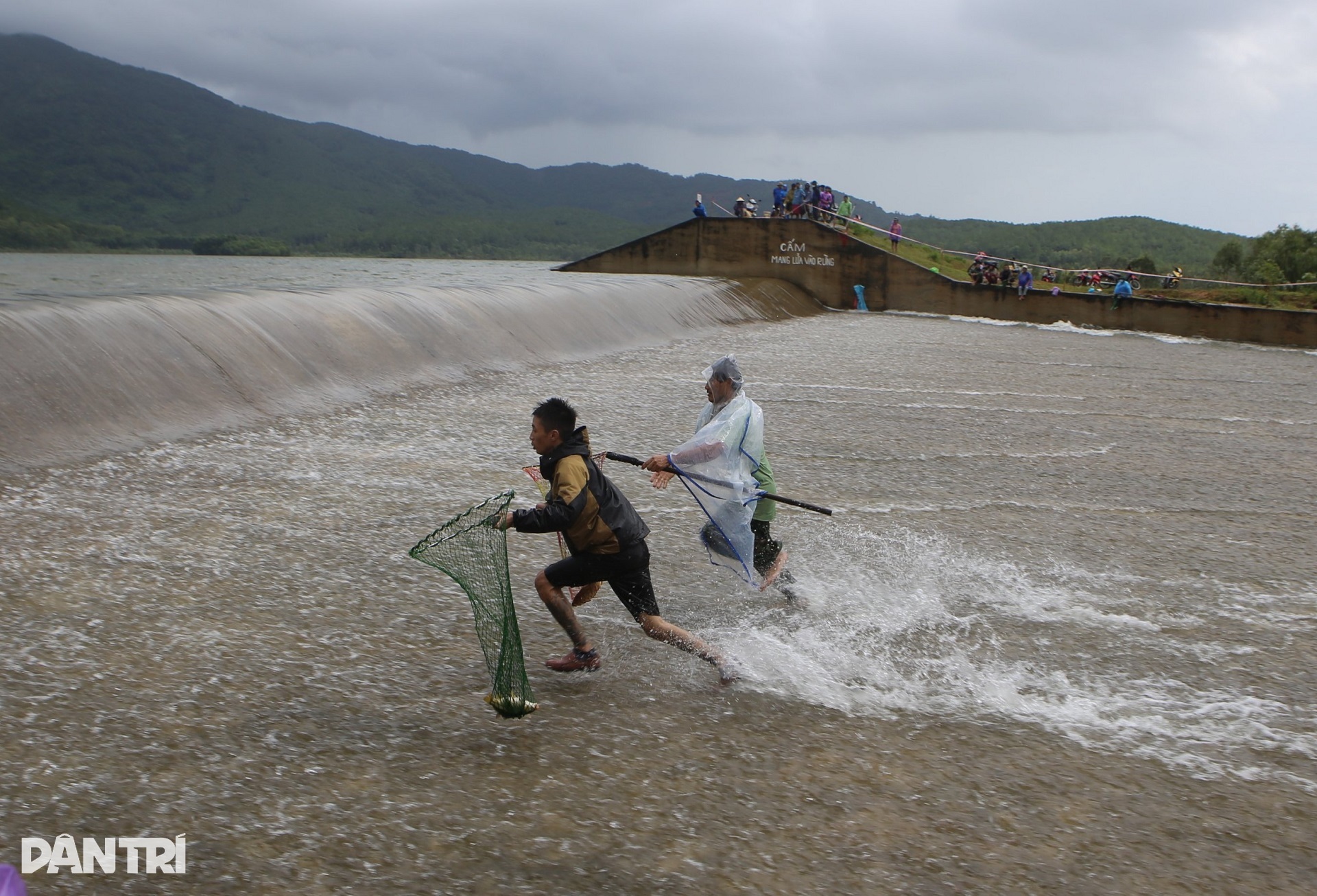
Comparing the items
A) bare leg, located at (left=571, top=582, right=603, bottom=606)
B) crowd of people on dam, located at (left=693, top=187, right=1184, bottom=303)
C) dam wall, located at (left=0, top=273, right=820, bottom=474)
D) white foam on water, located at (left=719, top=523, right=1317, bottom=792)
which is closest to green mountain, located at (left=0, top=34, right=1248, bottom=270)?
crowd of people on dam, located at (left=693, top=187, right=1184, bottom=303)

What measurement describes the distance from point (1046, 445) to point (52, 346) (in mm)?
11079

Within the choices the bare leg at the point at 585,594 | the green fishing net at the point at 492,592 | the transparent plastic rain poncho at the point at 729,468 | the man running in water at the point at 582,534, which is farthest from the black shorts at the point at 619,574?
the transparent plastic rain poncho at the point at 729,468

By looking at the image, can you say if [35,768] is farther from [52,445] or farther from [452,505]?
[52,445]

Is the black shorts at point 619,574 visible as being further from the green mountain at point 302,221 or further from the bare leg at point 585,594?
the green mountain at point 302,221

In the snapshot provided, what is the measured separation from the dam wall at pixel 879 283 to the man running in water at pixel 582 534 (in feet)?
94.3

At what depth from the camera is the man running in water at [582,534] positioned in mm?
4902

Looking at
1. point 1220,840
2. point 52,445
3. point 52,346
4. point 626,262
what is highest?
point 626,262

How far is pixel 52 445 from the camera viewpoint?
9.62 meters

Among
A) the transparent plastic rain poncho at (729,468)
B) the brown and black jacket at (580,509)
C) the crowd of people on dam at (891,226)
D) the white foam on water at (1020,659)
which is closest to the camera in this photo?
the brown and black jacket at (580,509)

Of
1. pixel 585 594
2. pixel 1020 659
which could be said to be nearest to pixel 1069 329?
pixel 1020 659

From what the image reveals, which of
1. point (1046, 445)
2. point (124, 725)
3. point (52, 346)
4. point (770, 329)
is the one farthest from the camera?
point (770, 329)

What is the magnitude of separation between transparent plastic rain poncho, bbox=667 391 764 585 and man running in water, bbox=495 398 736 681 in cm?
81

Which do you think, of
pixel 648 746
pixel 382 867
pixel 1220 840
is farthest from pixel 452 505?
pixel 1220 840

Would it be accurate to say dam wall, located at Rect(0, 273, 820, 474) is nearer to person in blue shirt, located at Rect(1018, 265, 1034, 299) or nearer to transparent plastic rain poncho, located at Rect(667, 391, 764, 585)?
transparent plastic rain poncho, located at Rect(667, 391, 764, 585)
